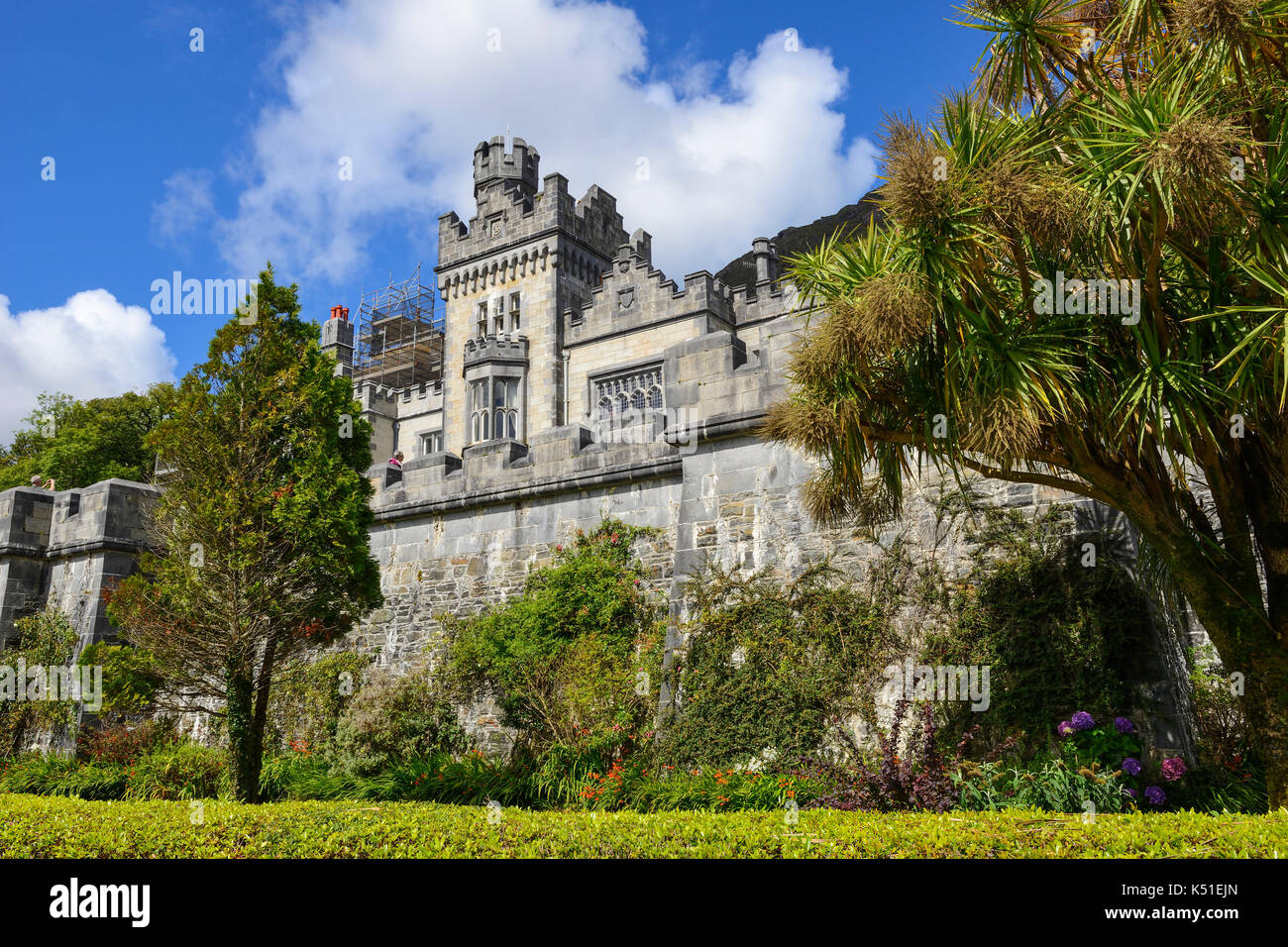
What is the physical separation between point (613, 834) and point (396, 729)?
7.42m

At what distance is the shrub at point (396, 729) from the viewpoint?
12.3 metres

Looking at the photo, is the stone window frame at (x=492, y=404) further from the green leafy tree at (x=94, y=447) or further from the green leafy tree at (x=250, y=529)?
the green leafy tree at (x=250, y=529)

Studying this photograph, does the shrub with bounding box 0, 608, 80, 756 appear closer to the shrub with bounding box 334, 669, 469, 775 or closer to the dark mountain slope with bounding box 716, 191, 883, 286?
the shrub with bounding box 334, 669, 469, 775

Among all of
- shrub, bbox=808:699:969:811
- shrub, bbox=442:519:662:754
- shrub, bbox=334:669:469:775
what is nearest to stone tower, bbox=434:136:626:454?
shrub, bbox=334:669:469:775

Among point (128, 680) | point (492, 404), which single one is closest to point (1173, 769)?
point (128, 680)

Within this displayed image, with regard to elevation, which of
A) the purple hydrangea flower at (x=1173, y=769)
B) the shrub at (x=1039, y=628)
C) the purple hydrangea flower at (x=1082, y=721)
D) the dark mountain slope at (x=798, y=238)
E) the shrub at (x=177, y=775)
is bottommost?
the shrub at (x=177, y=775)

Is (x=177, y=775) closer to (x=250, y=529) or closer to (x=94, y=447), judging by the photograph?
(x=250, y=529)

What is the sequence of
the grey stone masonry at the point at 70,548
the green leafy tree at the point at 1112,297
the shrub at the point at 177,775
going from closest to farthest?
the green leafy tree at the point at 1112,297, the shrub at the point at 177,775, the grey stone masonry at the point at 70,548

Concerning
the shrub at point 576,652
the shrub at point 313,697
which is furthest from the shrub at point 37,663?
the shrub at point 576,652

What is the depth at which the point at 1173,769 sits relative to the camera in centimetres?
732

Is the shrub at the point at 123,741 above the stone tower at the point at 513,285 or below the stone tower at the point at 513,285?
below

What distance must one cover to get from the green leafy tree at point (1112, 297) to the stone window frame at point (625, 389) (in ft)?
69.5

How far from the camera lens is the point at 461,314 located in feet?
111
